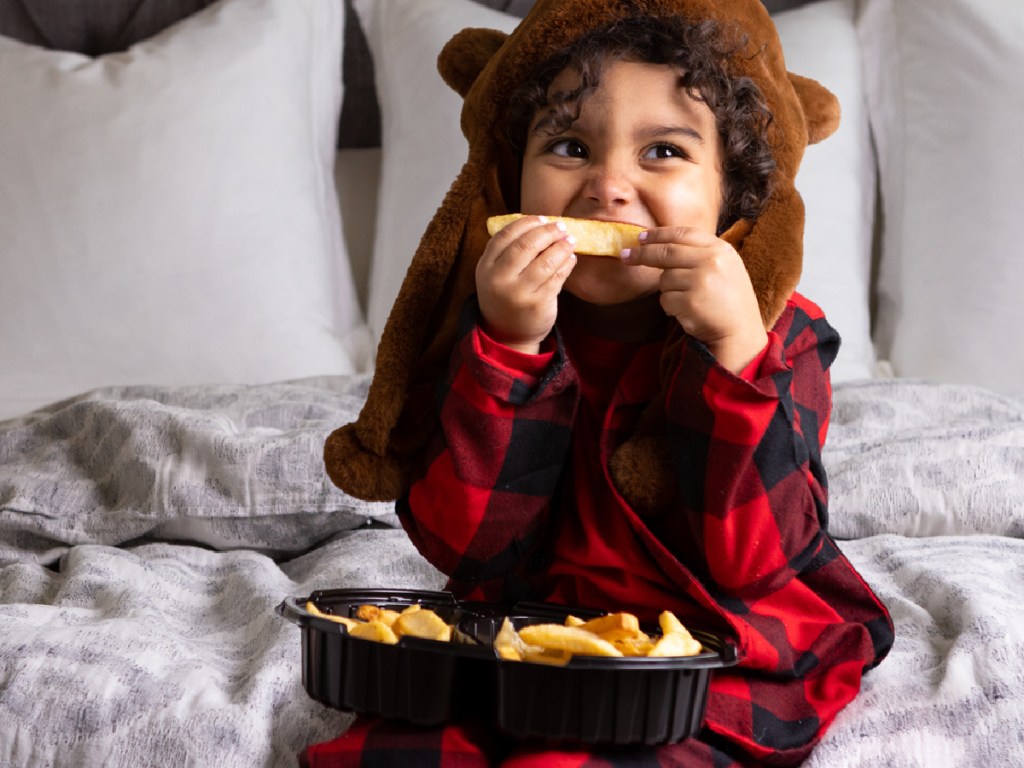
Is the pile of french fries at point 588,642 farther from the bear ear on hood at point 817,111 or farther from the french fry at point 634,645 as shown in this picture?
the bear ear on hood at point 817,111

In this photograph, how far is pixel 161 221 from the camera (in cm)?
189

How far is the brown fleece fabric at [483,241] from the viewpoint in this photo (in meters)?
1.03

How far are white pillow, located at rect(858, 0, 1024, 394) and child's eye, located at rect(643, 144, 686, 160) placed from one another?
115 centimetres

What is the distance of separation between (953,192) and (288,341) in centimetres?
121

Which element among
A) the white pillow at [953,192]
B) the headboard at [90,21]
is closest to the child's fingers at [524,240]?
the white pillow at [953,192]

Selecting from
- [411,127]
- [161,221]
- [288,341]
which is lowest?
[288,341]

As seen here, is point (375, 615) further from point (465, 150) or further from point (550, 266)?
point (465, 150)

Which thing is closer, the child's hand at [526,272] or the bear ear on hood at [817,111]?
the child's hand at [526,272]

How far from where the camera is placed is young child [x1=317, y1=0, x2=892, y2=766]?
0.92 m

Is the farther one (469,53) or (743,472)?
(469,53)

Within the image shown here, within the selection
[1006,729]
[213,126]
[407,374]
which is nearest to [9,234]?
[213,126]

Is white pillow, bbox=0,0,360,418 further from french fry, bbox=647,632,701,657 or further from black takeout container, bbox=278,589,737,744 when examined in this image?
french fry, bbox=647,632,701,657

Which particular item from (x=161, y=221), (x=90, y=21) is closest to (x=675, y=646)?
(x=161, y=221)

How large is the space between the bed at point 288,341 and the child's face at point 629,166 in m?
0.43
